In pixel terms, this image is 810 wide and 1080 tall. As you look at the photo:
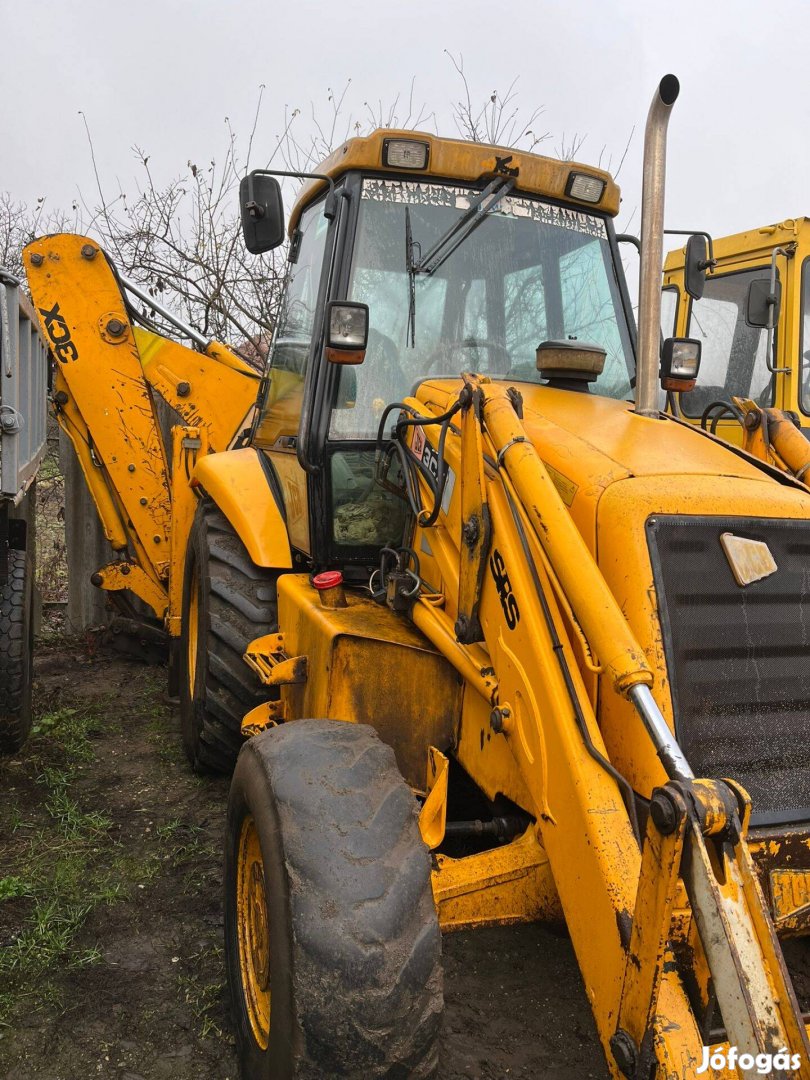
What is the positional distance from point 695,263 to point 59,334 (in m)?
3.62

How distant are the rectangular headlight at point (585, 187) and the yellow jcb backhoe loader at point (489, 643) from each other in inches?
0.5

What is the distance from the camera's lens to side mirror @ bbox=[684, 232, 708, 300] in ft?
12.2

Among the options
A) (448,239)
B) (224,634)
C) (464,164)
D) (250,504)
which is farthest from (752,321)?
(224,634)

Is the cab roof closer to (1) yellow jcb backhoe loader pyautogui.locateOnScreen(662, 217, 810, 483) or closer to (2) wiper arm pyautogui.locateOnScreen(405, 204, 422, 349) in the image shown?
→ (2) wiper arm pyautogui.locateOnScreen(405, 204, 422, 349)

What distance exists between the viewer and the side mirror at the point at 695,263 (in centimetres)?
372

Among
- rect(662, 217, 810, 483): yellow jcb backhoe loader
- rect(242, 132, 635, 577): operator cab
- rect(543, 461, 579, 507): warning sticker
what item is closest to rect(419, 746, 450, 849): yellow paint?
rect(543, 461, 579, 507): warning sticker

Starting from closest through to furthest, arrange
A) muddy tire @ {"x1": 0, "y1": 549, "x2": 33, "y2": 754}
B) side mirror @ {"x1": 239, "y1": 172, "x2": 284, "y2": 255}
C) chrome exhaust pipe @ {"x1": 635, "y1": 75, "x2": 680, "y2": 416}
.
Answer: chrome exhaust pipe @ {"x1": 635, "y1": 75, "x2": 680, "y2": 416} < side mirror @ {"x1": 239, "y1": 172, "x2": 284, "y2": 255} < muddy tire @ {"x1": 0, "y1": 549, "x2": 33, "y2": 754}

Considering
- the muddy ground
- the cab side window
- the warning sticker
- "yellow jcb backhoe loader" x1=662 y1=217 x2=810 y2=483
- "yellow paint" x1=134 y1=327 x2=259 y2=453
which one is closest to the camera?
the warning sticker

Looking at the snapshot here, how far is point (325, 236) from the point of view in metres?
3.70

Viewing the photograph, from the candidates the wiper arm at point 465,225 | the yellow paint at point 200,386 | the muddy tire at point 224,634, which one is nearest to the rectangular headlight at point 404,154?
the wiper arm at point 465,225

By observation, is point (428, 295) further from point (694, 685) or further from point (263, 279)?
point (263, 279)

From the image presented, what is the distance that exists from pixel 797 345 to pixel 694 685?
16.1 feet

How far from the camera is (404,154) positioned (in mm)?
3471

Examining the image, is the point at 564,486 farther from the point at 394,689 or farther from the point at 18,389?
the point at 18,389
